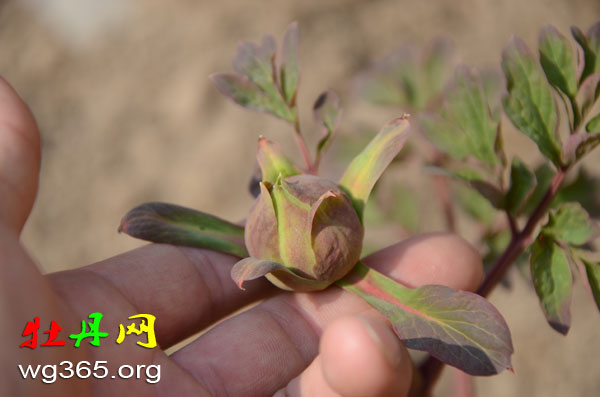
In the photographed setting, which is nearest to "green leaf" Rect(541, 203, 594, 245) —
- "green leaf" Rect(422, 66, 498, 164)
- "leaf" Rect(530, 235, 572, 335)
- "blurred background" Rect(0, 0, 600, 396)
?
"leaf" Rect(530, 235, 572, 335)

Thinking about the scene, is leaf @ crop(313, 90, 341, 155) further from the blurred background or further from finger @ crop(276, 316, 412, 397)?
the blurred background

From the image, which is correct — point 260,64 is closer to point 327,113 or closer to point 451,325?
point 327,113

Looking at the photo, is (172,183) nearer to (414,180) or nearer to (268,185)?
(414,180)

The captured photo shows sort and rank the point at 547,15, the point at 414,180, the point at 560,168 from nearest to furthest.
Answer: the point at 560,168 → the point at 414,180 → the point at 547,15

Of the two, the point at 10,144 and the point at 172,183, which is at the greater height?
the point at 10,144

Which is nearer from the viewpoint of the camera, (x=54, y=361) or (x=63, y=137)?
(x=54, y=361)

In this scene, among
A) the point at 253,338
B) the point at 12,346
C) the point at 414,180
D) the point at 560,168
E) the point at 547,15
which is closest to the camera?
the point at 12,346

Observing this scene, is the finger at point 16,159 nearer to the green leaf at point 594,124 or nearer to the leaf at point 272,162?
the leaf at point 272,162

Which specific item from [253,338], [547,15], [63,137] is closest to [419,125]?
[253,338]

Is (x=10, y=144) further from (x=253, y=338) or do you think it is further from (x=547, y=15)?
(x=547, y=15)

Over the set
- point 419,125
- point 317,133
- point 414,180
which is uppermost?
point 419,125
